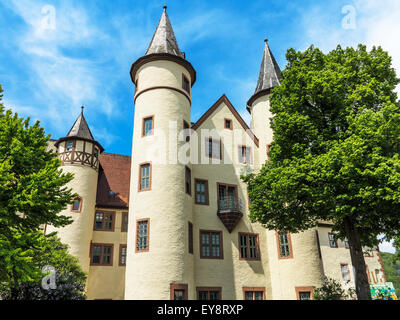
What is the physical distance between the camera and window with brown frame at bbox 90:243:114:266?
91.2 feet

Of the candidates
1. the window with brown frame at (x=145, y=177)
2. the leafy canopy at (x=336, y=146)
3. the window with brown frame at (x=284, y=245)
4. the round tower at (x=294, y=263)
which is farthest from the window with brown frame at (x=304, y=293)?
the window with brown frame at (x=145, y=177)

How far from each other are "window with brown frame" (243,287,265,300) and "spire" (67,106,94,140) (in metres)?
20.0

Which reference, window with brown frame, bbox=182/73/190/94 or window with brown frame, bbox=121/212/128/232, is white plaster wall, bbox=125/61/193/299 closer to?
window with brown frame, bbox=182/73/190/94

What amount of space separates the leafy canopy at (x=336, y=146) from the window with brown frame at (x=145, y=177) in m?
7.02

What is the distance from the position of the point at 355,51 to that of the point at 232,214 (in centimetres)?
1361

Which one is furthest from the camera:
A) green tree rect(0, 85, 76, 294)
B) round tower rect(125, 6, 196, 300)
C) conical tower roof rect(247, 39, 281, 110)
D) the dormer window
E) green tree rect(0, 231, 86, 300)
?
the dormer window

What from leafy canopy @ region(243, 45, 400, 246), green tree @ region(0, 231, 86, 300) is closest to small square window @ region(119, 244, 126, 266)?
green tree @ region(0, 231, 86, 300)

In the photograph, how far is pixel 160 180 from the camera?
21516 mm

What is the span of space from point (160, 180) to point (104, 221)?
10981 mm

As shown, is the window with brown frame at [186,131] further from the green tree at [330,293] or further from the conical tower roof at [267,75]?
the green tree at [330,293]

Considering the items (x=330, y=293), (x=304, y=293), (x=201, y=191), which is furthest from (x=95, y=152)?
(x=330, y=293)

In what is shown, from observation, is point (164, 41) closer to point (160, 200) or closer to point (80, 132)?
point (80, 132)

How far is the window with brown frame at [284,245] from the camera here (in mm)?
24025

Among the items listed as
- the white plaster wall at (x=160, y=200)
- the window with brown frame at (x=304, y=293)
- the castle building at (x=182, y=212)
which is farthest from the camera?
the window with brown frame at (x=304, y=293)
